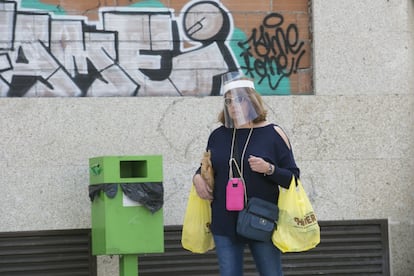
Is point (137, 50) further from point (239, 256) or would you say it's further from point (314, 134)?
point (239, 256)

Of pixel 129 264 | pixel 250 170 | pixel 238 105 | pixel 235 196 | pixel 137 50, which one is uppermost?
pixel 137 50

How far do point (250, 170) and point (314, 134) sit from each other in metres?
2.27

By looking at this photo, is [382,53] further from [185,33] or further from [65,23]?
[65,23]

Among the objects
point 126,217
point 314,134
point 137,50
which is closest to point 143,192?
point 126,217

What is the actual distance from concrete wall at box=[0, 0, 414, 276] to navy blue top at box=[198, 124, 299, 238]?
1840mm

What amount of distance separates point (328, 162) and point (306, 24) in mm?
1183

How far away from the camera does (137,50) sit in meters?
7.37

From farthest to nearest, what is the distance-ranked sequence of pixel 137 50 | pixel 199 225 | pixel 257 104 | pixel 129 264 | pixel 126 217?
1. pixel 137 50
2. pixel 129 264
3. pixel 126 217
4. pixel 199 225
5. pixel 257 104

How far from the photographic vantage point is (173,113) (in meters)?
7.25

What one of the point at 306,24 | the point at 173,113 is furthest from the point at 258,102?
the point at 306,24

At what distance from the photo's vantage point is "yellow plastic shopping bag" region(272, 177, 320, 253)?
5253mm

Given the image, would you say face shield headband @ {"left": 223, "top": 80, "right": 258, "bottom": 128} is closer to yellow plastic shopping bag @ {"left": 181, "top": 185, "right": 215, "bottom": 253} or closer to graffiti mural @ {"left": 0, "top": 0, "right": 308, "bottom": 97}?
yellow plastic shopping bag @ {"left": 181, "top": 185, "right": 215, "bottom": 253}

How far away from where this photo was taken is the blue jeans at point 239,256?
528 cm

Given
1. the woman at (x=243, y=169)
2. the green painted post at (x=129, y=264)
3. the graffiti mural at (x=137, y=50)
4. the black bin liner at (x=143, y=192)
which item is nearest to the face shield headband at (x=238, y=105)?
the woman at (x=243, y=169)
